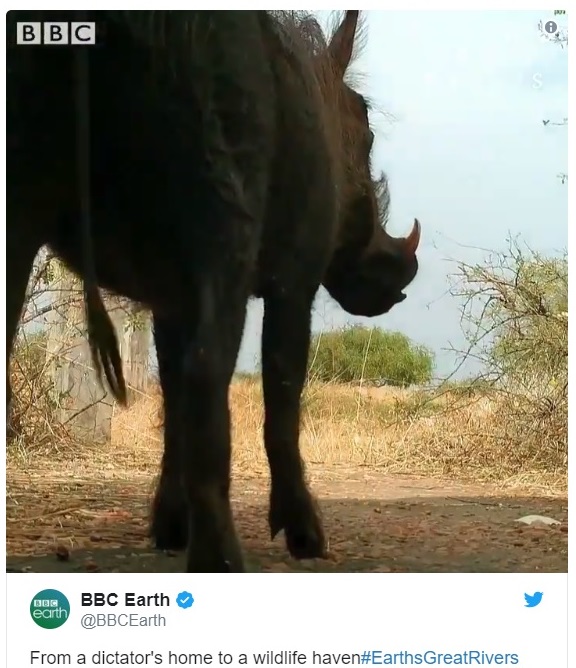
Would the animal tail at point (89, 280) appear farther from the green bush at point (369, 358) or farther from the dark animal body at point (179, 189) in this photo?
the green bush at point (369, 358)

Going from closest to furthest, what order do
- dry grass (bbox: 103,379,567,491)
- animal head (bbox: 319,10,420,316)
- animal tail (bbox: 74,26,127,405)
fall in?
animal tail (bbox: 74,26,127,405) → dry grass (bbox: 103,379,567,491) → animal head (bbox: 319,10,420,316)

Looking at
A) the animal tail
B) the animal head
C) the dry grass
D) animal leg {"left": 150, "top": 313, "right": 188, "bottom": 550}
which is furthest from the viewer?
the animal head

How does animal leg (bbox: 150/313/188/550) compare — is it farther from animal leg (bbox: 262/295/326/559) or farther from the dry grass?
animal leg (bbox: 262/295/326/559)

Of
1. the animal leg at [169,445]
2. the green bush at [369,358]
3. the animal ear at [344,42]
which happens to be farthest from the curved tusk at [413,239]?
the animal leg at [169,445]

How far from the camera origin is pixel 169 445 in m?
2.48

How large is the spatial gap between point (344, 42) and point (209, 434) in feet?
3.34

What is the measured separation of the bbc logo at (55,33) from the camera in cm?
221

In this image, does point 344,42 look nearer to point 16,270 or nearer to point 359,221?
point 359,221

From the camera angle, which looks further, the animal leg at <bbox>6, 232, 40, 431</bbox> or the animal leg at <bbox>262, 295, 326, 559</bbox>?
the animal leg at <bbox>262, 295, 326, 559</bbox>

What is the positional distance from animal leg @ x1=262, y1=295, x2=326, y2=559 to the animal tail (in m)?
0.35
